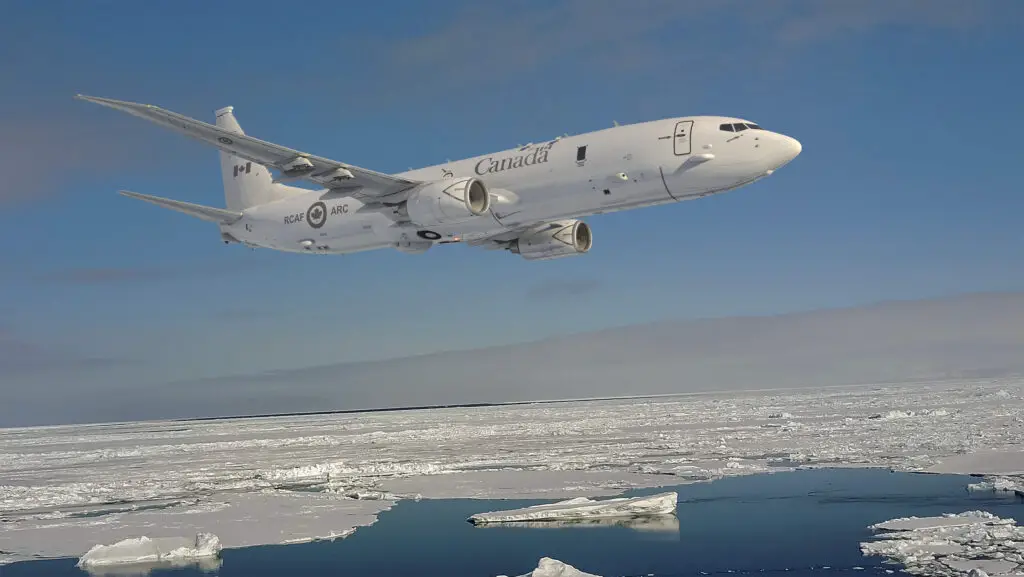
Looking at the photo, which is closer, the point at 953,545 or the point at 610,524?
the point at 953,545

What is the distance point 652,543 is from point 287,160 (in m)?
18.3

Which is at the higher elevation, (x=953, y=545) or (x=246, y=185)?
(x=246, y=185)

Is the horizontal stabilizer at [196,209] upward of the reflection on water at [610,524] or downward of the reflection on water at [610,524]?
upward

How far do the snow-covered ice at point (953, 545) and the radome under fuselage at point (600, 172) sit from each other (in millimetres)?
11872

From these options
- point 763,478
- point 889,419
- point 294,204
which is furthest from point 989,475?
point 294,204

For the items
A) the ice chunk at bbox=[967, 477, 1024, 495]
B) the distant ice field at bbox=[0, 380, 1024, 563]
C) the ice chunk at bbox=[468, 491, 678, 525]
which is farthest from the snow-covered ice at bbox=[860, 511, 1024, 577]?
the distant ice field at bbox=[0, 380, 1024, 563]

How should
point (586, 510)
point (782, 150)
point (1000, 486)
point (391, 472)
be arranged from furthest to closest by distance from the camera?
point (391, 472) < point (782, 150) < point (1000, 486) < point (586, 510)

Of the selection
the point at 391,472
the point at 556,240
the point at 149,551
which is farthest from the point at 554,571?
the point at 556,240

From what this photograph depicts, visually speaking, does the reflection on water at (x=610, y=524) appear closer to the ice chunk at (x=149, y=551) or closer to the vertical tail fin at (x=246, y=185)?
the ice chunk at (x=149, y=551)

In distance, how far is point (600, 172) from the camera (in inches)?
A: 1003

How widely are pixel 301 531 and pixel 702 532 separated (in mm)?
7582

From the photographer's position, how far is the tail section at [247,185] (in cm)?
3953

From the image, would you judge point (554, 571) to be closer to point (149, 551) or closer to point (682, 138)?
point (149, 551)

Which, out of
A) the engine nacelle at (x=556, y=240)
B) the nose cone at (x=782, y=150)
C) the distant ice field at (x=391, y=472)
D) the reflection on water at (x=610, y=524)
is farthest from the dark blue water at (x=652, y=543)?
the engine nacelle at (x=556, y=240)
